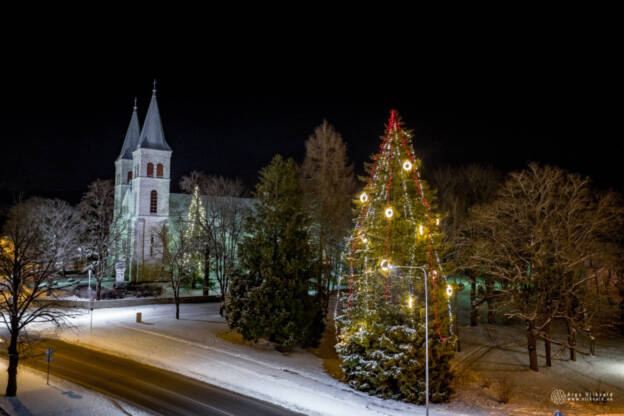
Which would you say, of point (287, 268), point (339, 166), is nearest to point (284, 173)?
point (287, 268)

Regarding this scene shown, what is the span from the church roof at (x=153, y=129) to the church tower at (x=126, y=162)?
10.2m

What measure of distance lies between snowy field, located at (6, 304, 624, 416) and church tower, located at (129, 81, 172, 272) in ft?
55.4

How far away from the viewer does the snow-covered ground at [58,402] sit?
14547 mm

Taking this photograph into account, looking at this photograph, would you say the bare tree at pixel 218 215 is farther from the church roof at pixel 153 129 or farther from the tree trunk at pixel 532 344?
the tree trunk at pixel 532 344

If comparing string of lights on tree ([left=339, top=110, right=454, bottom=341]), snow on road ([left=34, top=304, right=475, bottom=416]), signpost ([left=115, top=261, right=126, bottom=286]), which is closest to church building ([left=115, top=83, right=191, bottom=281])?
signpost ([left=115, top=261, right=126, bottom=286])

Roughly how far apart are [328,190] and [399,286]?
643 inches

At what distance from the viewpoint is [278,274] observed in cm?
2417

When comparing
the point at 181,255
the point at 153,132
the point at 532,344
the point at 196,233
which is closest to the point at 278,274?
the point at 181,255

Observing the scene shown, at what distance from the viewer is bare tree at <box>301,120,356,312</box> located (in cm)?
3269

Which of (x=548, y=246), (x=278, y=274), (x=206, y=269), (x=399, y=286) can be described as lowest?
(x=206, y=269)

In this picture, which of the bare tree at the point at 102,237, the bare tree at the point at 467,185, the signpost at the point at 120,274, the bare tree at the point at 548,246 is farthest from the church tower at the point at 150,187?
the bare tree at the point at 548,246

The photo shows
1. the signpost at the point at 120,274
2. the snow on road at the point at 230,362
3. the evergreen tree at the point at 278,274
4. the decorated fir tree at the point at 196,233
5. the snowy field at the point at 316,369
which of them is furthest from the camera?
the signpost at the point at 120,274

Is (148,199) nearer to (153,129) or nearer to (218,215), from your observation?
(153,129)

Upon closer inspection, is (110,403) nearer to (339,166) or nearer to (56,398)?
(56,398)
